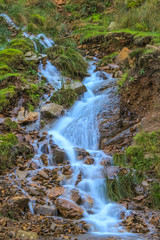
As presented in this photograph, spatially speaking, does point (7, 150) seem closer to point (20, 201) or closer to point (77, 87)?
point (20, 201)

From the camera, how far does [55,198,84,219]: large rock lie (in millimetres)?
3115

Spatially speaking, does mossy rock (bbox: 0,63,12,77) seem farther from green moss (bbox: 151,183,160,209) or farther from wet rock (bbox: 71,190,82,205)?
green moss (bbox: 151,183,160,209)

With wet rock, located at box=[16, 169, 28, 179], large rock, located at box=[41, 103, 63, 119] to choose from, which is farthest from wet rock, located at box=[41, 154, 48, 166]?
large rock, located at box=[41, 103, 63, 119]

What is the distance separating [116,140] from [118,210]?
2.01 metres

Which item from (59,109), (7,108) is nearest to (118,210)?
(59,109)

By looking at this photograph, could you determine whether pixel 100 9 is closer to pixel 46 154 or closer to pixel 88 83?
pixel 88 83

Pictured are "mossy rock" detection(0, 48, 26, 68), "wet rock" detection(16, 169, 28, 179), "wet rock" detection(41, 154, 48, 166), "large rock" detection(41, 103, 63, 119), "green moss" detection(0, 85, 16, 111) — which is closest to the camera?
"wet rock" detection(16, 169, 28, 179)

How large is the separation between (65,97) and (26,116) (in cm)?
149

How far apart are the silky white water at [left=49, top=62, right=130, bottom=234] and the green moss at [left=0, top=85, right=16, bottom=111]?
1463 mm

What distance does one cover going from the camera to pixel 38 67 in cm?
828

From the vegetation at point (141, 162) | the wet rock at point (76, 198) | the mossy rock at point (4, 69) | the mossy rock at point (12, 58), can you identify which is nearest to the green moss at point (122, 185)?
the vegetation at point (141, 162)

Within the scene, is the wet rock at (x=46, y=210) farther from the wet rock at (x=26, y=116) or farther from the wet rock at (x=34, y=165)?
the wet rock at (x=26, y=116)

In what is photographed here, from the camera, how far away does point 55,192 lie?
360 centimetres

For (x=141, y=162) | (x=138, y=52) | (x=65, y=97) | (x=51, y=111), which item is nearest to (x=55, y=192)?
(x=141, y=162)
